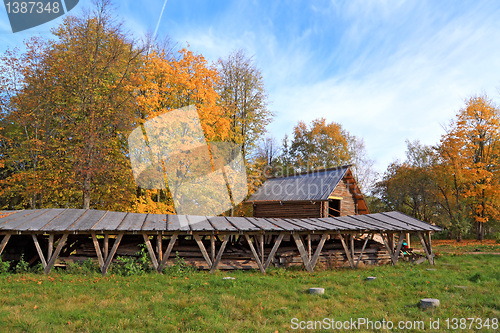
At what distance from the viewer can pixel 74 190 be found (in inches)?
775

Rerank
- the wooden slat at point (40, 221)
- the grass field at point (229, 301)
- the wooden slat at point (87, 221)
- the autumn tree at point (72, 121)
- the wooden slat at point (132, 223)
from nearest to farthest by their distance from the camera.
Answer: the grass field at point (229, 301) → the wooden slat at point (40, 221) → the wooden slat at point (87, 221) → the wooden slat at point (132, 223) → the autumn tree at point (72, 121)

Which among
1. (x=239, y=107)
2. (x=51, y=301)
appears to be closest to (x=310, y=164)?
(x=239, y=107)

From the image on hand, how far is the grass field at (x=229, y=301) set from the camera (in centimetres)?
800

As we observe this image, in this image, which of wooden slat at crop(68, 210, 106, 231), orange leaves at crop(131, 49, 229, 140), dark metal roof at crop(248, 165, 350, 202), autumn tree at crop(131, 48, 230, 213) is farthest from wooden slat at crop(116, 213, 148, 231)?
dark metal roof at crop(248, 165, 350, 202)

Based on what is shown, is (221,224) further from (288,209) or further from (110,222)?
(288,209)

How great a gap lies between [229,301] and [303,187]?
19962mm

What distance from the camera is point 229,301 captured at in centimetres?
964

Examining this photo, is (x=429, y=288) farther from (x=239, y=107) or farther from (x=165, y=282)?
(x=239, y=107)

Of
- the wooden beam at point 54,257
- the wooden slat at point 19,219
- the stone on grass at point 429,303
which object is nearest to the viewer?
the stone on grass at point 429,303

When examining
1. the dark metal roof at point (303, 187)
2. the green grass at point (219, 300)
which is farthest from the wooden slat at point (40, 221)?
the dark metal roof at point (303, 187)

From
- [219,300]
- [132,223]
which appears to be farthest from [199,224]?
[219,300]

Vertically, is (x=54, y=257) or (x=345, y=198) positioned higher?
(x=345, y=198)

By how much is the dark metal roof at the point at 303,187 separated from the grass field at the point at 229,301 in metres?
13.6

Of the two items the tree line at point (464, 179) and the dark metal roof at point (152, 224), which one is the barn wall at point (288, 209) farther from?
the tree line at point (464, 179)
